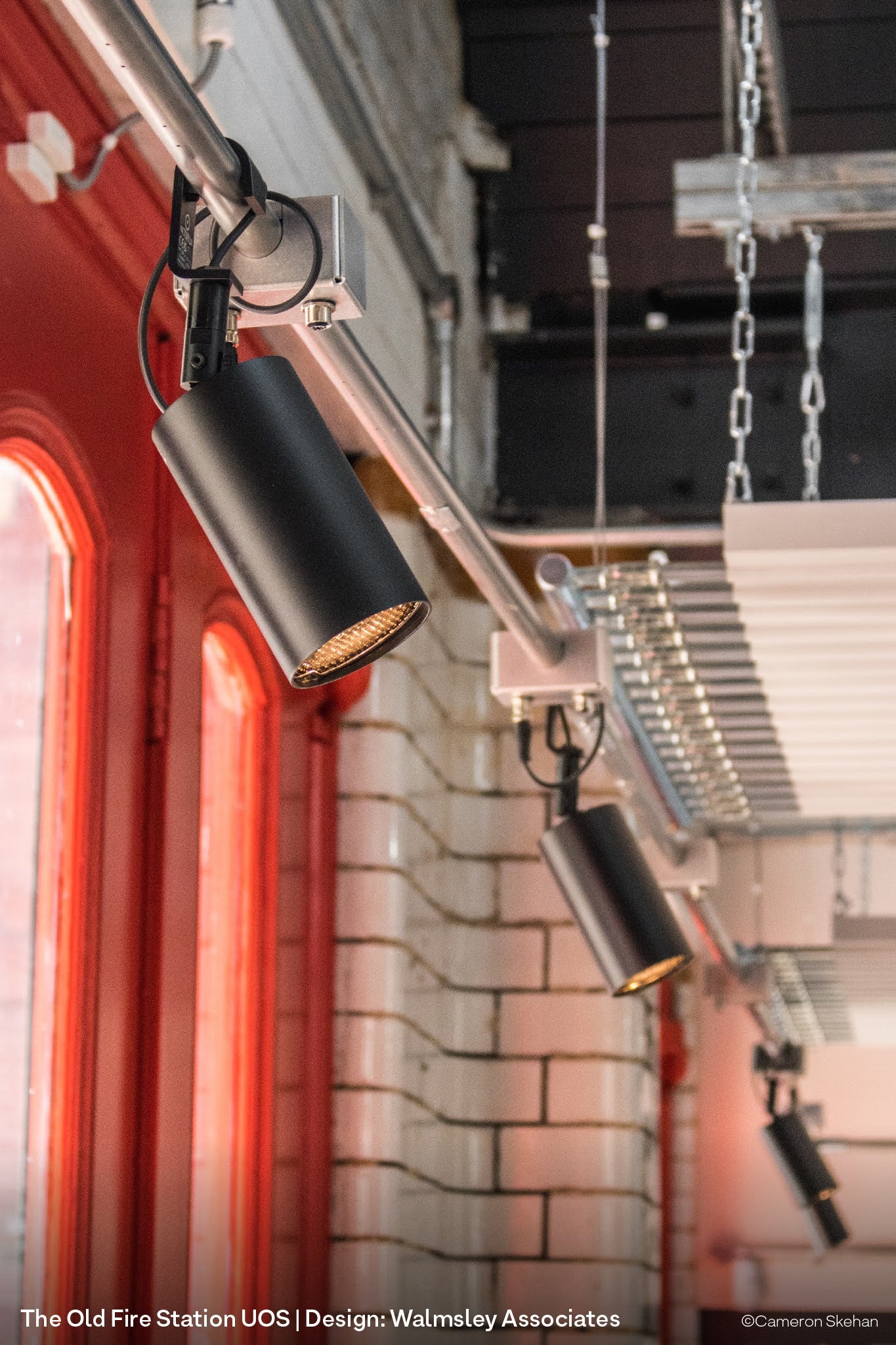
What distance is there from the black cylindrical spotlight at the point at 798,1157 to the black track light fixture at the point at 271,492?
5.15 m

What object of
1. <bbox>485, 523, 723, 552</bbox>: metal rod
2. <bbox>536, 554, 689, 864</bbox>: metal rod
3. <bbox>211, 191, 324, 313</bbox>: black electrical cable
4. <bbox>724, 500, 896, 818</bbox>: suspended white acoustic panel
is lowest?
<bbox>211, 191, 324, 313</bbox>: black electrical cable

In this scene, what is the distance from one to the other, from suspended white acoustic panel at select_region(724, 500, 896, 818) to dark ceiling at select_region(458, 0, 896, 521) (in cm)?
112

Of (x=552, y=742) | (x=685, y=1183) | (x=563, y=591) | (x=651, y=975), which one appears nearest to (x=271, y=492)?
(x=552, y=742)

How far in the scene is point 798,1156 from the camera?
21.4 feet

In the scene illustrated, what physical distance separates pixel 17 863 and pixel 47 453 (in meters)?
0.60

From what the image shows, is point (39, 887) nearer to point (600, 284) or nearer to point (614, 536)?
point (600, 284)

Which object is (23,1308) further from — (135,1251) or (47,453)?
(47,453)

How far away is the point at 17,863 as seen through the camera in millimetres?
2789

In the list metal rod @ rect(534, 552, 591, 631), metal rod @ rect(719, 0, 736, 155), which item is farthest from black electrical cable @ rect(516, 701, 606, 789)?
metal rod @ rect(719, 0, 736, 155)

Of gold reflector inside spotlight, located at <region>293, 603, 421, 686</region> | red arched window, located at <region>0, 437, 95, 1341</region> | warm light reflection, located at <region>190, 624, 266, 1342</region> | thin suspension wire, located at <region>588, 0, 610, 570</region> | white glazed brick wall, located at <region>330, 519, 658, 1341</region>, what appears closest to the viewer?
gold reflector inside spotlight, located at <region>293, 603, 421, 686</region>

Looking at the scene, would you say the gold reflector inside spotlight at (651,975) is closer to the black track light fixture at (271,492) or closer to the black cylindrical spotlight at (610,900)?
the black cylindrical spotlight at (610,900)

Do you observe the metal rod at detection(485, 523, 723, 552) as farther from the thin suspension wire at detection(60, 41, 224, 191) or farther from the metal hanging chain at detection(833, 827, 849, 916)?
the thin suspension wire at detection(60, 41, 224, 191)

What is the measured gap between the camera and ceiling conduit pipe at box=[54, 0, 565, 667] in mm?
1648

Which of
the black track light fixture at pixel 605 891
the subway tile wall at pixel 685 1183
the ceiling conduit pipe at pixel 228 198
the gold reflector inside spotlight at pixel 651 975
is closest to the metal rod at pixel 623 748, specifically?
the black track light fixture at pixel 605 891
